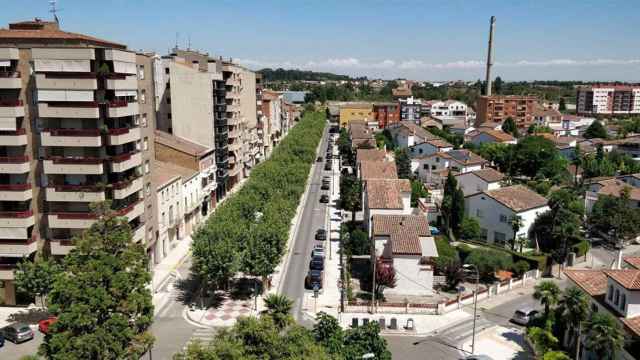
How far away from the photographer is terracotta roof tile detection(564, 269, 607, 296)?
1646 inches

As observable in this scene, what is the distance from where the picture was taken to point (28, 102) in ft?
153

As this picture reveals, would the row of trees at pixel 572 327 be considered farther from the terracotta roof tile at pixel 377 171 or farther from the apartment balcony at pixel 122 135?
the terracotta roof tile at pixel 377 171

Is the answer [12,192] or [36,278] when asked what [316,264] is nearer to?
[36,278]

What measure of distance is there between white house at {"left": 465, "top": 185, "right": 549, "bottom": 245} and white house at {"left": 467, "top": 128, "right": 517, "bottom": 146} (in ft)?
223

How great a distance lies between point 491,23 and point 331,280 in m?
145

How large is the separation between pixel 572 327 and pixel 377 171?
1901 inches

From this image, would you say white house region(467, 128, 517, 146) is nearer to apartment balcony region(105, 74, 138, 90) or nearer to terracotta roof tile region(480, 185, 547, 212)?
terracotta roof tile region(480, 185, 547, 212)

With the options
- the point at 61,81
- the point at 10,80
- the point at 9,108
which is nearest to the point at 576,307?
the point at 61,81

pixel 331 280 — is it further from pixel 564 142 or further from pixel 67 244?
pixel 564 142

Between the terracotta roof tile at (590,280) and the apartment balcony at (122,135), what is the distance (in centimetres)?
3908

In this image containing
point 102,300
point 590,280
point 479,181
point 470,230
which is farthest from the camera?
point 479,181

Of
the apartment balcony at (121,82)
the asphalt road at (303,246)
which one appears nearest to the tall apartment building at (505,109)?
the asphalt road at (303,246)

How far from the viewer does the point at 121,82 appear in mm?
48625

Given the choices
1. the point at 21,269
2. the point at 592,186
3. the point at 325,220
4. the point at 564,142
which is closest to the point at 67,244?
the point at 21,269
